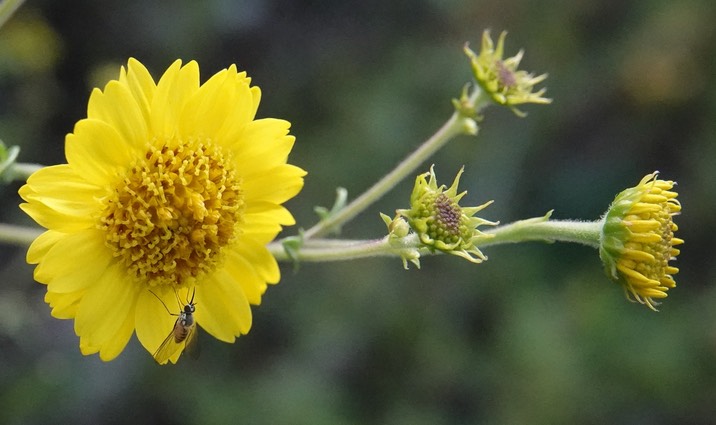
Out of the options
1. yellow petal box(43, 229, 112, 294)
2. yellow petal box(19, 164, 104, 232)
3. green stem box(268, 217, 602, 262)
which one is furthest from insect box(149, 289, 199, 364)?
green stem box(268, 217, 602, 262)

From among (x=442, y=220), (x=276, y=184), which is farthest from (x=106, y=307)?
(x=442, y=220)

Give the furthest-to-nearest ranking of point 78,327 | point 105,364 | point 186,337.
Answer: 1. point 105,364
2. point 186,337
3. point 78,327

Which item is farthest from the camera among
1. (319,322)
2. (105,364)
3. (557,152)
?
(557,152)

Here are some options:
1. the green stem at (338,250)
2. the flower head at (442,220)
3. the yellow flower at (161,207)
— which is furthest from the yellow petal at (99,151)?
the flower head at (442,220)

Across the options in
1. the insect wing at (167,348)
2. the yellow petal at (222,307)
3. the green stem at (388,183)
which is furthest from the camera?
the green stem at (388,183)

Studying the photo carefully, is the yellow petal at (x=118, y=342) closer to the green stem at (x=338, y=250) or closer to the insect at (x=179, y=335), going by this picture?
the insect at (x=179, y=335)

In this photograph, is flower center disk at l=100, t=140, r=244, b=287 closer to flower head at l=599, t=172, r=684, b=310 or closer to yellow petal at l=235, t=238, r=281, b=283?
yellow petal at l=235, t=238, r=281, b=283

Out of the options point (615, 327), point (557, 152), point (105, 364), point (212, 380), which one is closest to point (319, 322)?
point (212, 380)

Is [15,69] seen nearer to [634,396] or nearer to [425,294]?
[425,294]
